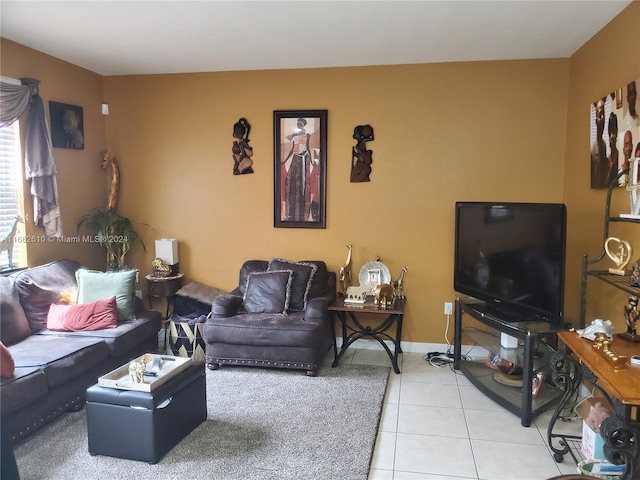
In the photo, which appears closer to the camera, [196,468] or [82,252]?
[196,468]

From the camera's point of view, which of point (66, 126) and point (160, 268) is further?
point (160, 268)

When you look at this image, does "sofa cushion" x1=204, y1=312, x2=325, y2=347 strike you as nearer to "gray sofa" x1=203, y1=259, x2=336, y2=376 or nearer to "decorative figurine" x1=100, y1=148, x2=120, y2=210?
"gray sofa" x1=203, y1=259, x2=336, y2=376

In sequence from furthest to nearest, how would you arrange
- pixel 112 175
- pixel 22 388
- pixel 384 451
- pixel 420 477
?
pixel 112 175, pixel 384 451, pixel 22 388, pixel 420 477

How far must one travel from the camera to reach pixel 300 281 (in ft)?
13.7

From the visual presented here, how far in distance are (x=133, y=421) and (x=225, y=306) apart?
4.85ft

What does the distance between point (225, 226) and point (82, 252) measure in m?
1.34

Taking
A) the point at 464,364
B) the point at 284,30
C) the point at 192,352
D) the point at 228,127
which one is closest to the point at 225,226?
the point at 228,127

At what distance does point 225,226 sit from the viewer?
4.71 meters

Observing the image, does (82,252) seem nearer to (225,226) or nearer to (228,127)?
(225,226)

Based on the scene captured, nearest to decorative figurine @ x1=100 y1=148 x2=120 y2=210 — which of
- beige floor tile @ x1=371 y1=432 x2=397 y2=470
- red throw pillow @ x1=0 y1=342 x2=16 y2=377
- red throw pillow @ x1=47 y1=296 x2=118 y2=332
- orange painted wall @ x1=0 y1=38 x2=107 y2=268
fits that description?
orange painted wall @ x1=0 y1=38 x2=107 y2=268

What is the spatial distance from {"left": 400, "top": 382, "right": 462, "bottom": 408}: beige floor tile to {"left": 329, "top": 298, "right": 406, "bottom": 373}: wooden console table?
293 millimetres

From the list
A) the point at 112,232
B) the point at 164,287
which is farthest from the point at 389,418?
the point at 112,232

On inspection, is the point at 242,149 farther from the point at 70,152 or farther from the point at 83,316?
the point at 83,316

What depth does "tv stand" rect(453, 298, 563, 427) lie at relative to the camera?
304 cm
